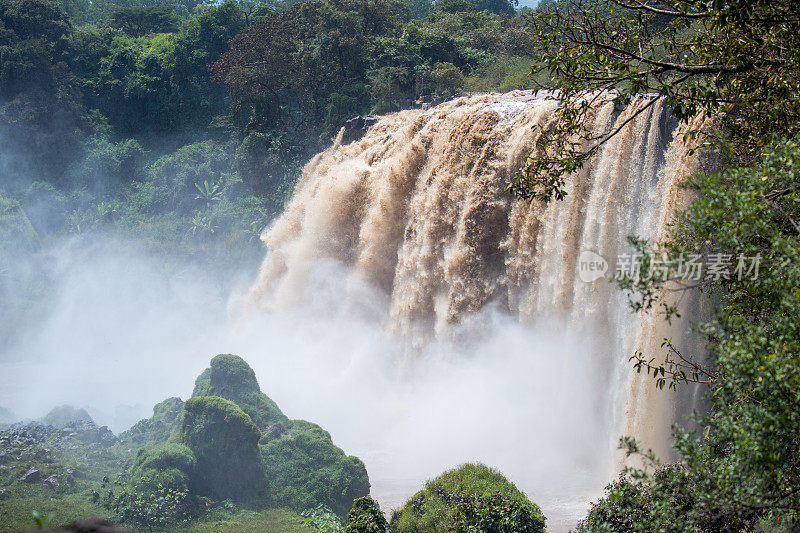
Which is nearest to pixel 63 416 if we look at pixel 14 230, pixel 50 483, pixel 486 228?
pixel 50 483

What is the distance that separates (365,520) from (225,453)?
2897mm

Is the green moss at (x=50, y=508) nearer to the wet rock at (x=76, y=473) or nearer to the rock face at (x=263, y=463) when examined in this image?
the wet rock at (x=76, y=473)

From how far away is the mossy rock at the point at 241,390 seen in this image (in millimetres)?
11242

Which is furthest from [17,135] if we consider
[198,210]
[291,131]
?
[291,131]

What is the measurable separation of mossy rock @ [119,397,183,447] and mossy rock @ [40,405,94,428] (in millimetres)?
1061

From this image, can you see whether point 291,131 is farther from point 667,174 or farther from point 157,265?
point 667,174

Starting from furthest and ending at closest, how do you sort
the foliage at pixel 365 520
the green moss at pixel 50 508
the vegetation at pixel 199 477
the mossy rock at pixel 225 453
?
the mossy rock at pixel 225 453 → the vegetation at pixel 199 477 → the green moss at pixel 50 508 → the foliage at pixel 365 520

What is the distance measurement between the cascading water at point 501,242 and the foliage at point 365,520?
7.74ft

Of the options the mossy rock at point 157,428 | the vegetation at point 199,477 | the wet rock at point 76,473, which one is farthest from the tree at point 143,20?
the wet rock at point 76,473

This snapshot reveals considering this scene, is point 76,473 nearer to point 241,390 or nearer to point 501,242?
point 241,390

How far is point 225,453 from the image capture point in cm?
980

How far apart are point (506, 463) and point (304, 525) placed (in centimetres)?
312

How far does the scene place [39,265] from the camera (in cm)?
2094

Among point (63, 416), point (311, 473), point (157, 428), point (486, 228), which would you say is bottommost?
point (311, 473)
